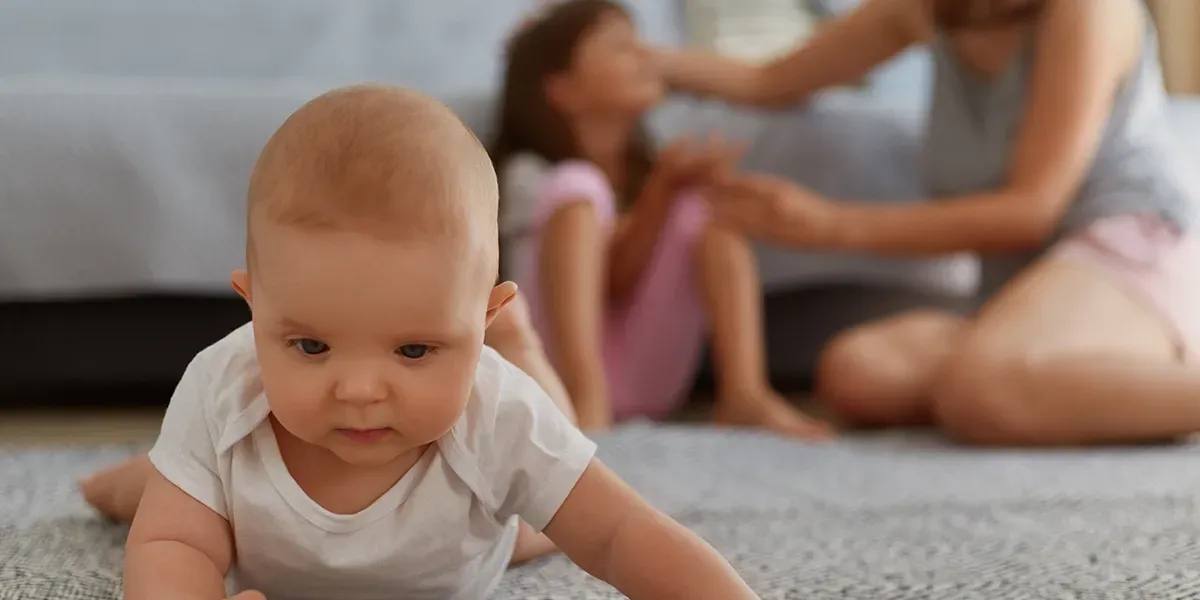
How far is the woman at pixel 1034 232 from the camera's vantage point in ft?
3.74

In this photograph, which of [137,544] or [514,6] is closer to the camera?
[137,544]

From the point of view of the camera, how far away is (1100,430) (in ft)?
3.73

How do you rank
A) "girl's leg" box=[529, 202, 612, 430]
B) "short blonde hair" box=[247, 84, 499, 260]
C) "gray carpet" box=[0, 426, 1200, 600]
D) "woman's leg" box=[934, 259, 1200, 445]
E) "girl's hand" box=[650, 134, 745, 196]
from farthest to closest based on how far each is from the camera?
"girl's hand" box=[650, 134, 745, 196], "girl's leg" box=[529, 202, 612, 430], "woman's leg" box=[934, 259, 1200, 445], "gray carpet" box=[0, 426, 1200, 600], "short blonde hair" box=[247, 84, 499, 260]

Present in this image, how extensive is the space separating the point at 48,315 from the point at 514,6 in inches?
37.9

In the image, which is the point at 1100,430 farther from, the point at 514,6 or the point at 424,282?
the point at 514,6

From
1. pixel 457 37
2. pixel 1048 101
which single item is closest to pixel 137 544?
pixel 1048 101

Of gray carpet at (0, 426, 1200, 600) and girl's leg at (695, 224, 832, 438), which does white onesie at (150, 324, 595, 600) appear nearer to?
gray carpet at (0, 426, 1200, 600)

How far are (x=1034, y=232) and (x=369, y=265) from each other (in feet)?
3.19

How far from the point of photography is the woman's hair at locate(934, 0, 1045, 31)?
50.0 inches

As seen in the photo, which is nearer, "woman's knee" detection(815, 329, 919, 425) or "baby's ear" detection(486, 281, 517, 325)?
"baby's ear" detection(486, 281, 517, 325)

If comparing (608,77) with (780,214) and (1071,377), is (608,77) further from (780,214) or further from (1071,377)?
(1071,377)

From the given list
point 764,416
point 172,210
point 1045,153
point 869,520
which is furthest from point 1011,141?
point 172,210

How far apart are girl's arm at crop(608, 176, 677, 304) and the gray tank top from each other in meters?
0.33

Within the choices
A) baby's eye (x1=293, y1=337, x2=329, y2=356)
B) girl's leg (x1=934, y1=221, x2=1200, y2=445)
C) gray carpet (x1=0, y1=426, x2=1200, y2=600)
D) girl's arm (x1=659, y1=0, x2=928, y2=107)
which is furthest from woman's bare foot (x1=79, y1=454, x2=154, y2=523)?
girl's arm (x1=659, y1=0, x2=928, y2=107)
